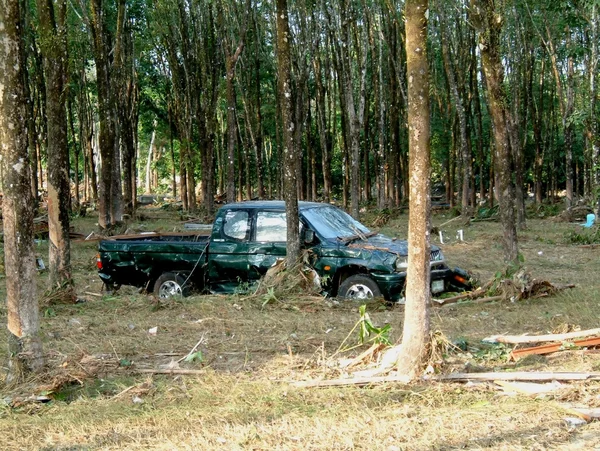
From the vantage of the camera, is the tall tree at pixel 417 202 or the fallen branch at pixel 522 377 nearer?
the fallen branch at pixel 522 377

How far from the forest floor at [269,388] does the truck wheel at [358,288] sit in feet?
0.94

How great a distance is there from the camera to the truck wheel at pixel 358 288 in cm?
998

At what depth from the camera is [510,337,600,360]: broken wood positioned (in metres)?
6.66

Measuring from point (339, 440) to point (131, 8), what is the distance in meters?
24.5

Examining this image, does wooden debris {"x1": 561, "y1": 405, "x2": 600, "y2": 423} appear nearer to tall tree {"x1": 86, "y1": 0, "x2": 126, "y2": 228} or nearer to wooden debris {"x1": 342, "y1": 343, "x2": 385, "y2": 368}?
wooden debris {"x1": 342, "y1": 343, "x2": 385, "y2": 368}

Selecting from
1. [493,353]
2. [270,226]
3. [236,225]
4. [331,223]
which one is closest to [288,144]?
[270,226]

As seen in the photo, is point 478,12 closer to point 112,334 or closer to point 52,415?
point 112,334

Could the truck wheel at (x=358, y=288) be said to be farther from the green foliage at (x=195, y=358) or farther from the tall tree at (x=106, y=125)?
the tall tree at (x=106, y=125)

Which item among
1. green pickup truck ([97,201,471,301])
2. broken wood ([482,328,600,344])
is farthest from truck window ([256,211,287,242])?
broken wood ([482,328,600,344])

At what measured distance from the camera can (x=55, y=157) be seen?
10859mm

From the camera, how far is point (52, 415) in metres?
5.56

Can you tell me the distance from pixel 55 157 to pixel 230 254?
10.6 feet

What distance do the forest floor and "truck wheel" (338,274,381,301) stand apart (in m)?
0.29

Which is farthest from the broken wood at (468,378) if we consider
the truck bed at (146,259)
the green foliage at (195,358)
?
the truck bed at (146,259)
